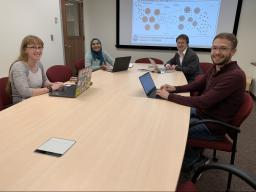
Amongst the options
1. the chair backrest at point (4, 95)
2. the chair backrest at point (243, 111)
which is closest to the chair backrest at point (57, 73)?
the chair backrest at point (4, 95)

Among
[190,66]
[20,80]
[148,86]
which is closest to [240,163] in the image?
[148,86]

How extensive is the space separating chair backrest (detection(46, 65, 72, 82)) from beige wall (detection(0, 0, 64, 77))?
2.66ft

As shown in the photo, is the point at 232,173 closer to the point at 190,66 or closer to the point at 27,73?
the point at 27,73

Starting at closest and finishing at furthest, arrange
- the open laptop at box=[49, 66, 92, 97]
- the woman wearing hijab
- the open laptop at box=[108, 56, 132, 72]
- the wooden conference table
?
the wooden conference table → the open laptop at box=[49, 66, 92, 97] → the open laptop at box=[108, 56, 132, 72] → the woman wearing hijab

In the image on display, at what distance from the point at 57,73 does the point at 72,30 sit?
256cm

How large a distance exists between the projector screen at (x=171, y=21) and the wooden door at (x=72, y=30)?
908 millimetres

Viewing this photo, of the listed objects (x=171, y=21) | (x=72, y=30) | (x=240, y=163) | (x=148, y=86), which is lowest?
(x=240, y=163)

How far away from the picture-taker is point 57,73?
2.94 metres

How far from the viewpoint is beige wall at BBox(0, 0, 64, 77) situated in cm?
313

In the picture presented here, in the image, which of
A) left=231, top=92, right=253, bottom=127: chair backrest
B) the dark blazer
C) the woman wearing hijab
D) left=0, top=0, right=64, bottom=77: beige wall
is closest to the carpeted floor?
left=231, top=92, right=253, bottom=127: chair backrest

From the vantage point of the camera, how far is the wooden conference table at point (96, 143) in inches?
36.2

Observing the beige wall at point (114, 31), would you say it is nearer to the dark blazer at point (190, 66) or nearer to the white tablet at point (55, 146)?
the dark blazer at point (190, 66)

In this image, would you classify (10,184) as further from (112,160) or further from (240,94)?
(240,94)

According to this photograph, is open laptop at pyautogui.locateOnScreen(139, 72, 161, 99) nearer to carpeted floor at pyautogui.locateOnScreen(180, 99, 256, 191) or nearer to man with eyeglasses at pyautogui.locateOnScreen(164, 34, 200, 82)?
carpeted floor at pyautogui.locateOnScreen(180, 99, 256, 191)
